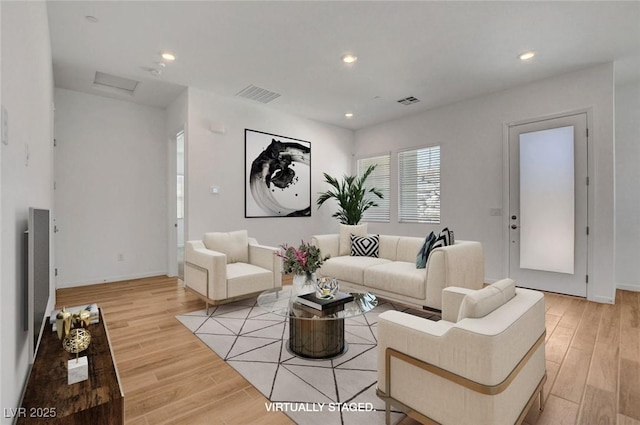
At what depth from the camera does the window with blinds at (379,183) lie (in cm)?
616

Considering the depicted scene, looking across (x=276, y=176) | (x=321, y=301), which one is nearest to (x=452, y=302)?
(x=321, y=301)

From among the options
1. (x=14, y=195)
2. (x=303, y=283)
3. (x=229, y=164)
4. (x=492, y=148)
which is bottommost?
(x=303, y=283)

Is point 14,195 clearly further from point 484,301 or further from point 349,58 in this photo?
point 349,58

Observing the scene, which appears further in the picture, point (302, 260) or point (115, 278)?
point (115, 278)

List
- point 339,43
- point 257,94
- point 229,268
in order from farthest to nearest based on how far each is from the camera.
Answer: point 257,94 → point 229,268 → point 339,43

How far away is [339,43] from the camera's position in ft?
10.6

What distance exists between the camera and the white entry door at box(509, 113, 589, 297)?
13.1ft

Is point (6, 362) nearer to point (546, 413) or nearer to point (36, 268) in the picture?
point (36, 268)

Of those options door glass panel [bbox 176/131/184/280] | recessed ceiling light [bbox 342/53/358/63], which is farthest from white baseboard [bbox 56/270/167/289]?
recessed ceiling light [bbox 342/53/358/63]

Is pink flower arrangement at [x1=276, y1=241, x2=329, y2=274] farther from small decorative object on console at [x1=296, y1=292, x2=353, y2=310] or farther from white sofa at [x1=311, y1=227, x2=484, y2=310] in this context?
white sofa at [x1=311, y1=227, x2=484, y2=310]

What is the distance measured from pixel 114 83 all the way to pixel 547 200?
20.0ft

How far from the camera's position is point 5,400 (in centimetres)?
96

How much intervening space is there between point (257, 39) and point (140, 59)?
1.46 meters

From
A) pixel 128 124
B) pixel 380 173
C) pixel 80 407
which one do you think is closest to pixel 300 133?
pixel 380 173
